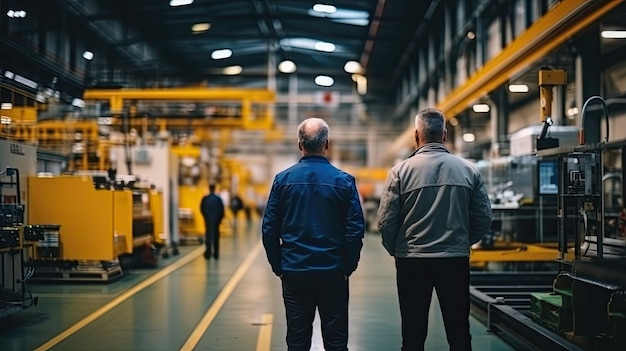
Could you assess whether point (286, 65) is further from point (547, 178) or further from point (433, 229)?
point (433, 229)

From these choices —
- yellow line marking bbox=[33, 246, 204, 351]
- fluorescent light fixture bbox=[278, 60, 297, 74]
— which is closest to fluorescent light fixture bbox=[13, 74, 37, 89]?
yellow line marking bbox=[33, 246, 204, 351]

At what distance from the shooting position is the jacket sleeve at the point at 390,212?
164 inches

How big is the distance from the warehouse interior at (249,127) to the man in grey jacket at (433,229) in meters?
1.16

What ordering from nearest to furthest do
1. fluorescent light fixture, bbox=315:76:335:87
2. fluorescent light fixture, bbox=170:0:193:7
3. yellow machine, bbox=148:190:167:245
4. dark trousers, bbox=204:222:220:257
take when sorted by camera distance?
fluorescent light fixture, bbox=170:0:193:7
yellow machine, bbox=148:190:167:245
dark trousers, bbox=204:222:220:257
fluorescent light fixture, bbox=315:76:335:87

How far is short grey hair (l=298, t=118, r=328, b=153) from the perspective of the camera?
13.5 feet

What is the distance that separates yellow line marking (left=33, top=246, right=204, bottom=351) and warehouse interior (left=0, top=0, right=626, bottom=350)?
0.16 feet

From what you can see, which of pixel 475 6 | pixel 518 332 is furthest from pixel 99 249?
pixel 475 6

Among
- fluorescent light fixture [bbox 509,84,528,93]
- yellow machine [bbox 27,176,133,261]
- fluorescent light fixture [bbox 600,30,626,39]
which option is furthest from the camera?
yellow machine [bbox 27,176,133,261]

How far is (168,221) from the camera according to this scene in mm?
15898

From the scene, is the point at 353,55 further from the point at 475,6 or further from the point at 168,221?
the point at 168,221

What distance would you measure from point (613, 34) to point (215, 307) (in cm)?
545

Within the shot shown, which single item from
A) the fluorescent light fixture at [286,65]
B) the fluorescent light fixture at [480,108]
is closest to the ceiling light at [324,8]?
A: the fluorescent light fixture at [480,108]

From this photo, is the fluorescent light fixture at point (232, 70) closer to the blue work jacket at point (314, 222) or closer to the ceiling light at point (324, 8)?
the ceiling light at point (324, 8)

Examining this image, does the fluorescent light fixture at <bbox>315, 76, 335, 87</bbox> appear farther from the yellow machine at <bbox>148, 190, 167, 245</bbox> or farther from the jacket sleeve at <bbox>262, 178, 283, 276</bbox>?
the jacket sleeve at <bbox>262, 178, 283, 276</bbox>
